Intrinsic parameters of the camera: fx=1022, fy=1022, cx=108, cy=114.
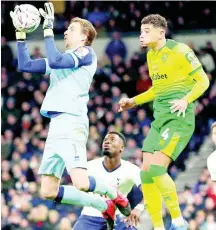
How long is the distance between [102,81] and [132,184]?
9503 millimetres

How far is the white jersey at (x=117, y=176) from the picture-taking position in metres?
12.3

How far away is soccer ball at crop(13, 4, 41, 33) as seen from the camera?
10.8 m

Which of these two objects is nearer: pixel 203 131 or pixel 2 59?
pixel 203 131

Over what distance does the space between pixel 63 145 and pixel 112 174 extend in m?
1.83

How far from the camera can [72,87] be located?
10.9 m

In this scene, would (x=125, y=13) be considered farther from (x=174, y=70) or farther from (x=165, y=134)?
(x=165, y=134)

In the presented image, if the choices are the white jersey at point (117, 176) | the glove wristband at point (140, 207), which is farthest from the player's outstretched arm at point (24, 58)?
the glove wristband at point (140, 207)

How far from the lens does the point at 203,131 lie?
67.2 ft

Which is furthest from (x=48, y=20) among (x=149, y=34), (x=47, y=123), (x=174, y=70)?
(x=47, y=123)

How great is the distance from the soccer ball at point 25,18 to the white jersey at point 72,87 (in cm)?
49

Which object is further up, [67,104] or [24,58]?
[24,58]

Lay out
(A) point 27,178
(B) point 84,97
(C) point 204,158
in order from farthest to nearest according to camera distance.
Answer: (C) point 204,158, (A) point 27,178, (B) point 84,97

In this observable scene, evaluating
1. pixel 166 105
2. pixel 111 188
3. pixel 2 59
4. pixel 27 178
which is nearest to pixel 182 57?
pixel 166 105

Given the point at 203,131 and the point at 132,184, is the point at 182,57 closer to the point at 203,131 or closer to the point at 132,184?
the point at 132,184
